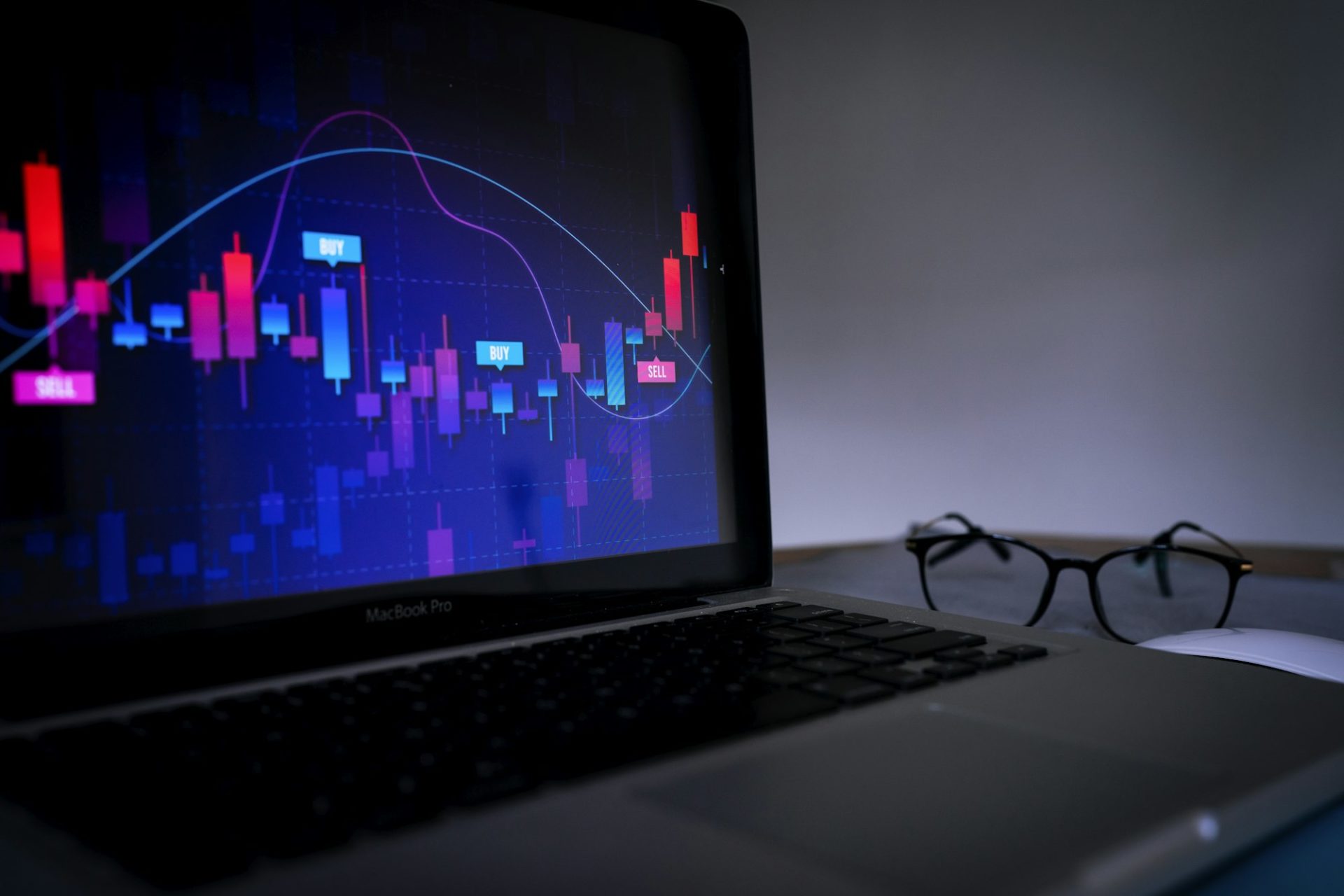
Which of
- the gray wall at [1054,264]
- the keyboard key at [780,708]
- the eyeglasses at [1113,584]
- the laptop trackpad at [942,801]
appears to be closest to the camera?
the laptop trackpad at [942,801]

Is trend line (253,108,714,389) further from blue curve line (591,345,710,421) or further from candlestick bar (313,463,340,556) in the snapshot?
candlestick bar (313,463,340,556)

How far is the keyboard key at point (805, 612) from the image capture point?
534 millimetres

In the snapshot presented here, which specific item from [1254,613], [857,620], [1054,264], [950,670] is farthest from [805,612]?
[1054,264]

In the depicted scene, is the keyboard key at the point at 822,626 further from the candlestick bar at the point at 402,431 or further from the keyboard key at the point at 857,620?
the candlestick bar at the point at 402,431

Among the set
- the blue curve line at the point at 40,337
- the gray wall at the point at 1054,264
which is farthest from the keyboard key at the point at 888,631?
the gray wall at the point at 1054,264

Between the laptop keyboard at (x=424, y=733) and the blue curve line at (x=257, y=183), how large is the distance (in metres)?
0.17

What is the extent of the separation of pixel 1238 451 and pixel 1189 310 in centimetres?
26

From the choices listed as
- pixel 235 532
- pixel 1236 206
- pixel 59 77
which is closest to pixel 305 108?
pixel 59 77

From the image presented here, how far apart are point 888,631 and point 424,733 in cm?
27

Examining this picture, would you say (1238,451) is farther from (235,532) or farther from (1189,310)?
(235,532)

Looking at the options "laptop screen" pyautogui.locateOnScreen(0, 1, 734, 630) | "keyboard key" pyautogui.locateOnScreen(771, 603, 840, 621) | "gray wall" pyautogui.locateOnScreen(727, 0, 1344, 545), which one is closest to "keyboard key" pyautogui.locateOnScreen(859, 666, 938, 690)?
"keyboard key" pyautogui.locateOnScreen(771, 603, 840, 621)

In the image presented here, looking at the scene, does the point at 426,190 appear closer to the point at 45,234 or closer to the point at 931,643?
the point at 45,234

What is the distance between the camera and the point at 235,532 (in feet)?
1.47

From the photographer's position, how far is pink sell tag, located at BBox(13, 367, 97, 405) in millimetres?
396
